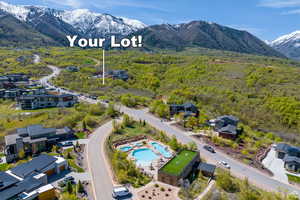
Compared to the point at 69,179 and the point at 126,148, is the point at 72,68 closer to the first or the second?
the point at 126,148

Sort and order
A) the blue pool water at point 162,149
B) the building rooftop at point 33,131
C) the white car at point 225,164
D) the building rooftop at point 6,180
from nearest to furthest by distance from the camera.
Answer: the building rooftop at point 6,180, the white car at point 225,164, the building rooftop at point 33,131, the blue pool water at point 162,149

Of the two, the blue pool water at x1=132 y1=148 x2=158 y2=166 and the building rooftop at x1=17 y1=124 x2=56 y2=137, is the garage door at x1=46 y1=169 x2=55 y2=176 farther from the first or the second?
the blue pool water at x1=132 y1=148 x2=158 y2=166

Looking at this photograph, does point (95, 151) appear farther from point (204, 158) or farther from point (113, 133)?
point (204, 158)

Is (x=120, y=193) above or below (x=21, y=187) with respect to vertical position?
below

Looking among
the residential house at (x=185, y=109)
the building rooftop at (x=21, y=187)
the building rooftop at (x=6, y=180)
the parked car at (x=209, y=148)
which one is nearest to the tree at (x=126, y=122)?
the residential house at (x=185, y=109)

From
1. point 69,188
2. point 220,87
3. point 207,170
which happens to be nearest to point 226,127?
point 207,170

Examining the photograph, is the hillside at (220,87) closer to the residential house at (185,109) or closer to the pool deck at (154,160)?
the residential house at (185,109)

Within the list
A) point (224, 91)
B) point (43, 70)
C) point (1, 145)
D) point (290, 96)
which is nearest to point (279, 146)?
point (290, 96)
